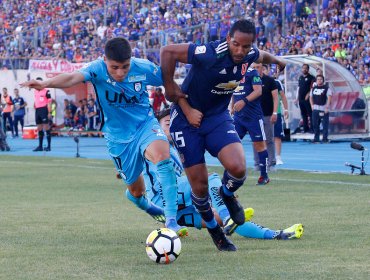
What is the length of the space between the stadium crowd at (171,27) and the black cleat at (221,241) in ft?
80.6

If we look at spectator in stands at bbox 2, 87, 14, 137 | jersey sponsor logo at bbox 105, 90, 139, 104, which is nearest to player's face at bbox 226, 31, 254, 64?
jersey sponsor logo at bbox 105, 90, 139, 104

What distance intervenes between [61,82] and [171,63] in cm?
106

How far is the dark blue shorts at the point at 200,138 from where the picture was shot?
912 centimetres

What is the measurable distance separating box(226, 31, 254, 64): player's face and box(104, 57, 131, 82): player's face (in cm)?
113

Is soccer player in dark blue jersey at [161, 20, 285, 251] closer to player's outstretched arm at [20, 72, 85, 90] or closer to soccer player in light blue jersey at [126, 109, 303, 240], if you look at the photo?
soccer player in light blue jersey at [126, 109, 303, 240]

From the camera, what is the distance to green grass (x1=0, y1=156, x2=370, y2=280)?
766 centimetres

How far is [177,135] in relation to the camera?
364 inches

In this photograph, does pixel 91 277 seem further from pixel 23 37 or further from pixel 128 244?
pixel 23 37

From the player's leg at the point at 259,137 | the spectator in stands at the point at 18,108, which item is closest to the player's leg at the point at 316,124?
the player's leg at the point at 259,137

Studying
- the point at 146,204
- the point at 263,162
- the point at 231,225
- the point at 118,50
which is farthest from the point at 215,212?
the point at 263,162

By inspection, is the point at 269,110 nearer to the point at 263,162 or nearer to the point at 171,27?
the point at 263,162

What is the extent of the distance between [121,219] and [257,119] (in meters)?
6.26

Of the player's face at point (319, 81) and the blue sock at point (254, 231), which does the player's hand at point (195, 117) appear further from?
the player's face at point (319, 81)

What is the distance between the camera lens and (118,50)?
9289mm
